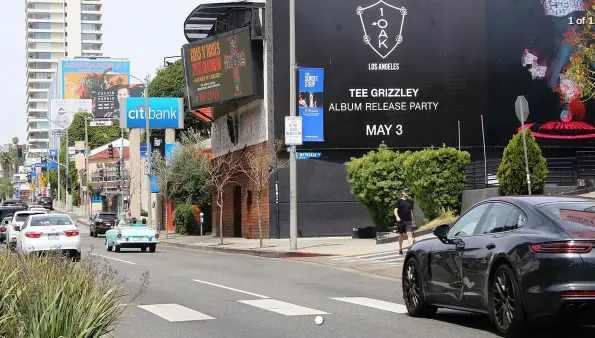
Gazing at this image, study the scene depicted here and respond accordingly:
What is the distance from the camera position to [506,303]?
33.7ft

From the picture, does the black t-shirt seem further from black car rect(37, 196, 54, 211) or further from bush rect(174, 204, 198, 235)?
black car rect(37, 196, 54, 211)

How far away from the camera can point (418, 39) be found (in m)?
41.8

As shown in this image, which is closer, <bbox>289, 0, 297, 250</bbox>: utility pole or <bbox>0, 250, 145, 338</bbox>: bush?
<bbox>0, 250, 145, 338</bbox>: bush

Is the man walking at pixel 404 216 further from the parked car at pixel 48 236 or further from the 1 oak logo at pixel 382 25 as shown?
the 1 oak logo at pixel 382 25

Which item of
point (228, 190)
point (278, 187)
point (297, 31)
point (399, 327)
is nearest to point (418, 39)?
point (297, 31)

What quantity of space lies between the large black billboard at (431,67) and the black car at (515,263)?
96.8 feet

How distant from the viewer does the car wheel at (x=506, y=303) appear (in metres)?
9.96

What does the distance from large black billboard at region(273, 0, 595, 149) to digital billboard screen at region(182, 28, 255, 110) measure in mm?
2089

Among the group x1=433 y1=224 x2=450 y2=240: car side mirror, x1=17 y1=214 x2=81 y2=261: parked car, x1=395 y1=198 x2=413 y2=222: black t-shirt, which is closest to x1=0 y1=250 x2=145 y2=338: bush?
x1=433 y1=224 x2=450 y2=240: car side mirror

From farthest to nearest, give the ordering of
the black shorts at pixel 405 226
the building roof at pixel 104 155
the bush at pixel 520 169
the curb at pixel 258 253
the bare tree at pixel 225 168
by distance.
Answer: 1. the building roof at pixel 104 155
2. the bare tree at pixel 225 168
3. the curb at pixel 258 253
4. the bush at pixel 520 169
5. the black shorts at pixel 405 226

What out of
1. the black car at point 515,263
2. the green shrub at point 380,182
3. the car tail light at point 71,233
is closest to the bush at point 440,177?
the green shrub at point 380,182

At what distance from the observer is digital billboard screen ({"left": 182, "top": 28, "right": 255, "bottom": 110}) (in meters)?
43.4

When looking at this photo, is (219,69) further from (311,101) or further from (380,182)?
(380,182)

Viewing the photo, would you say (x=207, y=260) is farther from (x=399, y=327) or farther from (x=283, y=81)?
(x=399, y=327)
